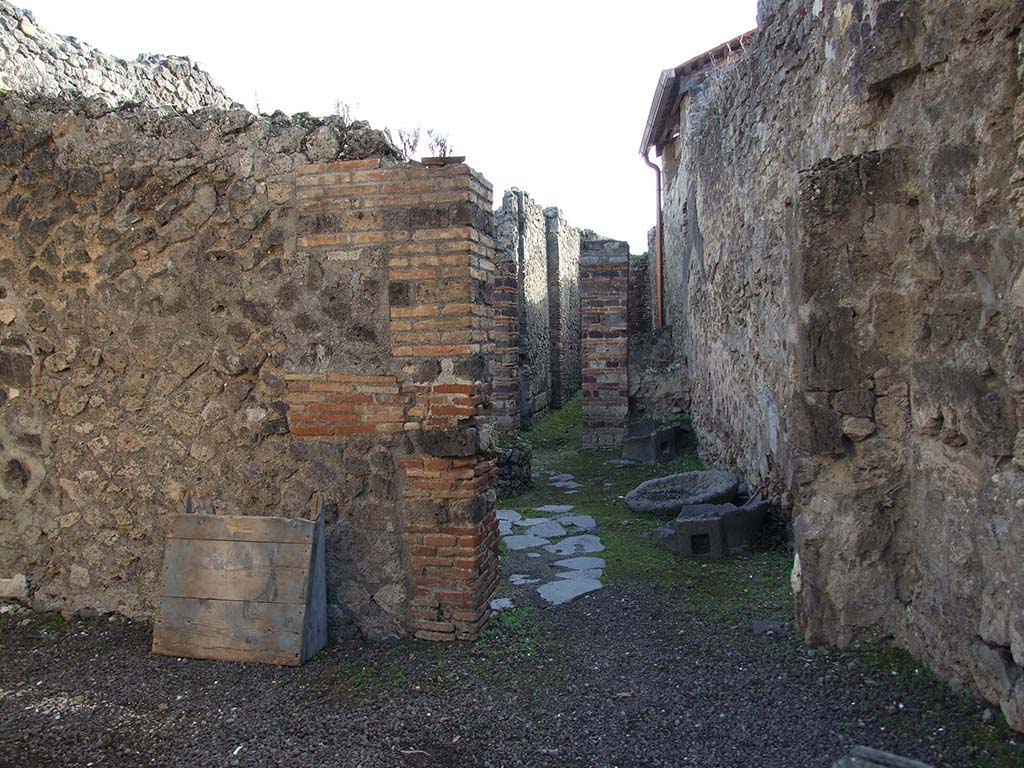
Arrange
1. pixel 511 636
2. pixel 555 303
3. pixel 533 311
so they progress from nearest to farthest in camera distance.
A: pixel 511 636, pixel 533 311, pixel 555 303

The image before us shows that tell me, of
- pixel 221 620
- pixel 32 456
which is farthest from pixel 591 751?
pixel 32 456

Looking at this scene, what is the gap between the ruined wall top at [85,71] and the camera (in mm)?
6074

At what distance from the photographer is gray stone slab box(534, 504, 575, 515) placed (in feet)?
22.7

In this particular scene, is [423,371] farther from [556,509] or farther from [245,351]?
[556,509]

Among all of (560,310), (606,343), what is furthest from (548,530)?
(560,310)

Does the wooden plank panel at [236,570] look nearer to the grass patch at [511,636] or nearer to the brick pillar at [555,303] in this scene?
the grass patch at [511,636]

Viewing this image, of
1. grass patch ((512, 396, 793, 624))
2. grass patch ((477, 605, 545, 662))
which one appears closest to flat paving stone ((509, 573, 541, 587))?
grass patch ((512, 396, 793, 624))

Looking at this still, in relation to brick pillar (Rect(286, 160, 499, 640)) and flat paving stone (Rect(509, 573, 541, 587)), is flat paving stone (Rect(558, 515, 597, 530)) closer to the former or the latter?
flat paving stone (Rect(509, 573, 541, 587))

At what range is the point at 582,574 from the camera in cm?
501

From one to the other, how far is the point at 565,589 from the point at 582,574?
0.33 meters

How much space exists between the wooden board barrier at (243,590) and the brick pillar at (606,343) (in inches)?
270

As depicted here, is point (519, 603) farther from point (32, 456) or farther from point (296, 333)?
point (32, 456)

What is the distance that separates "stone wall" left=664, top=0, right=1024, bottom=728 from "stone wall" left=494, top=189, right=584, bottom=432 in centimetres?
560

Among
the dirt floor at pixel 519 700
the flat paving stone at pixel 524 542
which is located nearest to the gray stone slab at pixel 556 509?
the flat paving stone at pixel 524 542
